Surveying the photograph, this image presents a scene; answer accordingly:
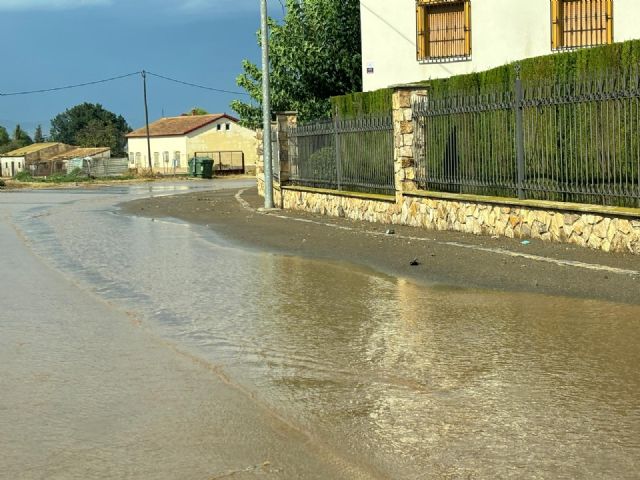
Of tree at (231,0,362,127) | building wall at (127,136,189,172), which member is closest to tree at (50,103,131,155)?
building wall at (127,136,189,172)

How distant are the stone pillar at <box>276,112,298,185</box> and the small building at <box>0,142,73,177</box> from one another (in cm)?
10654

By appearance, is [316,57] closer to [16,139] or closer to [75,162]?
[75,162]

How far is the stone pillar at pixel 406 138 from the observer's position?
1875 centimetres

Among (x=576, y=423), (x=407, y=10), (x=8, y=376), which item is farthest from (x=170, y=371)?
(x=407, y=10)

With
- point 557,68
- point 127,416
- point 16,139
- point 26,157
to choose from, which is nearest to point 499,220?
point 557,68

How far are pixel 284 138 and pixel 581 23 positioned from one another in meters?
8.18

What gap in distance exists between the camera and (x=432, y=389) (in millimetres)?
6359

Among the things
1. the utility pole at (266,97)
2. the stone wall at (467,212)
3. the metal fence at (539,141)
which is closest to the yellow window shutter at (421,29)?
the utility pole at (266,97)

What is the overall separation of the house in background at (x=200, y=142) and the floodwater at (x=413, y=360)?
3199 inches

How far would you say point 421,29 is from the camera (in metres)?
27.0

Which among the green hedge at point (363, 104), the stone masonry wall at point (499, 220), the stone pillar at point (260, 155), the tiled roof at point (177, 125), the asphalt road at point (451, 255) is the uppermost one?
the tiled roof at point (177, 125)

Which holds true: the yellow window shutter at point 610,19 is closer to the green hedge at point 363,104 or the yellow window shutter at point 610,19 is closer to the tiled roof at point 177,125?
the green hedge at point 363,104

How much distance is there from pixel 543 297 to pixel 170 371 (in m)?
4.52

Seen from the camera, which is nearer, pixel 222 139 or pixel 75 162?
pixel 222 139
